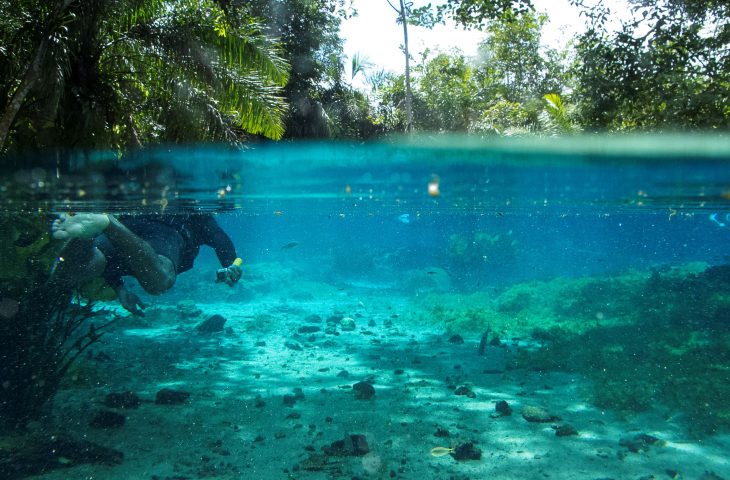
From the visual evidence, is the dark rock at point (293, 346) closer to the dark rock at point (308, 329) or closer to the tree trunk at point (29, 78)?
the dark rock at point (308, 329)

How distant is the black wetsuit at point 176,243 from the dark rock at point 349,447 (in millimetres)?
4845

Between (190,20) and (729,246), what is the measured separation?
862 inches

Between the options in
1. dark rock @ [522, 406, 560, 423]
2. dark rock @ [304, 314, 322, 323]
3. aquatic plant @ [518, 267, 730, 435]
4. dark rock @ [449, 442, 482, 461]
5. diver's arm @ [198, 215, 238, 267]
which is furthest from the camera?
dark rock @ [304, 314, 322, 323]

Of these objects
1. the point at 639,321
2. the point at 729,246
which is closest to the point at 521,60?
the point at 729,246

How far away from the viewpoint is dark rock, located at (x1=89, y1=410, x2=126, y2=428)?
681 centimetres

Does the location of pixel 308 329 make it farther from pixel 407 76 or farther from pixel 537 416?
pixel 407 76

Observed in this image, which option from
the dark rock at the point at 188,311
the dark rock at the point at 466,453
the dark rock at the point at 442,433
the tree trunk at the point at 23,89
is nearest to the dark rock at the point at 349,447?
the dark rock at the point at 442,433

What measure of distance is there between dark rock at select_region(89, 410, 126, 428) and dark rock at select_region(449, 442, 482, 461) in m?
4.53

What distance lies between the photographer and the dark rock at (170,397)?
24.7ft

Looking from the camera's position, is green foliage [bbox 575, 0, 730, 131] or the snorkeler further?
green foliage [bbox 575, 0, 730, 131]

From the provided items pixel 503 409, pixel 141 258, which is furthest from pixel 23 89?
pixel 503 409

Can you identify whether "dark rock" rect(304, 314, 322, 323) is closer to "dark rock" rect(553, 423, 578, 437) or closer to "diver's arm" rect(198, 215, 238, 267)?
"diver's arm" rect(198, 215, 238, 267)

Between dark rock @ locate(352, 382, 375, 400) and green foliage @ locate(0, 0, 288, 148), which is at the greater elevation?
green foliage @ locate(0, 0, 288, 148)

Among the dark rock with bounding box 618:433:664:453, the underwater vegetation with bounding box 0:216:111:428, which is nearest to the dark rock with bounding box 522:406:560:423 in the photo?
the dark rock with bounding box 618:433:664:453
